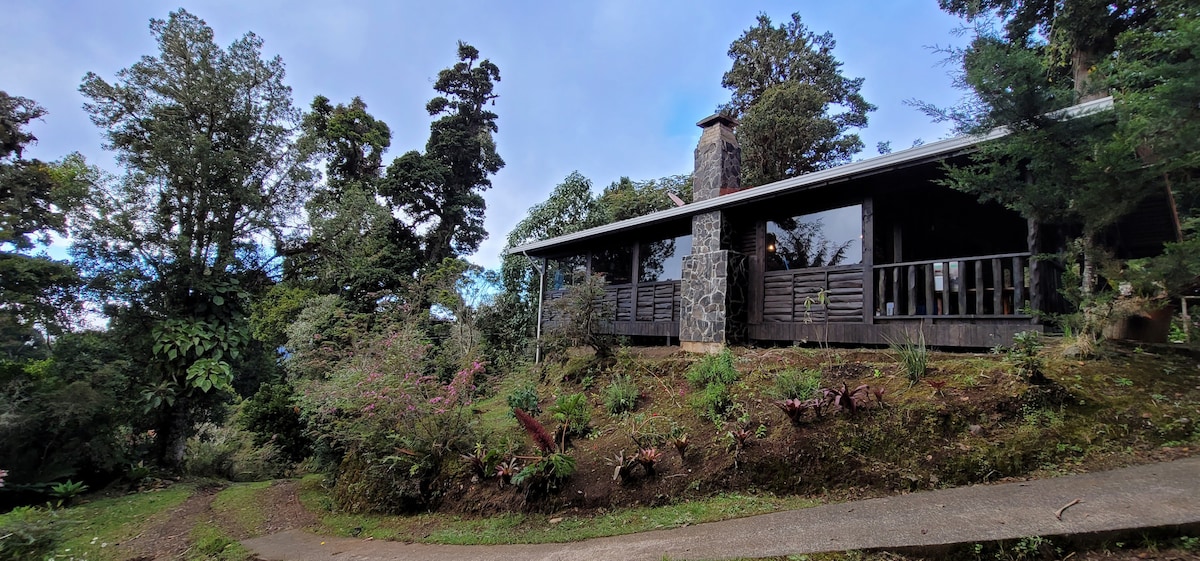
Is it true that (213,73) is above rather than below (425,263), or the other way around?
above

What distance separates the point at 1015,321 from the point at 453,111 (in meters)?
25.1

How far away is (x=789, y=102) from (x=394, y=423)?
19441mm

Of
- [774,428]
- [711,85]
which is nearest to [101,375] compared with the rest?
[774,428]

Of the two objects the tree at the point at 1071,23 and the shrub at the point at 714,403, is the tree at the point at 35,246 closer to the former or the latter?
the shrub at the point at 714,403

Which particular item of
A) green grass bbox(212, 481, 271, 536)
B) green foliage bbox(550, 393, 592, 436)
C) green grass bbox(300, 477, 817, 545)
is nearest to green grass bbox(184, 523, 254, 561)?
green grass bbox(212, 481, 271, 536)

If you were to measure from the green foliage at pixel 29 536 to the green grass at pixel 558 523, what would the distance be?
2527 mm

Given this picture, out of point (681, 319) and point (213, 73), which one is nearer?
point (681, 319)

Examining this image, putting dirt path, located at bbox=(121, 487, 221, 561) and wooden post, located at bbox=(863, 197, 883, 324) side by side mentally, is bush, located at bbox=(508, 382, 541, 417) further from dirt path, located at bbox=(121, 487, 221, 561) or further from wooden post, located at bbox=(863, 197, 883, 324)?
wooden post, located at bbox=(863, 197, 883, 324)

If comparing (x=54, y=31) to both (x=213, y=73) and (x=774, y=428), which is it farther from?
(x=774, y=428)

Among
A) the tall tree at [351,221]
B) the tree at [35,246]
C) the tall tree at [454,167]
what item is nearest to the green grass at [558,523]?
the tall tree at [351,221]

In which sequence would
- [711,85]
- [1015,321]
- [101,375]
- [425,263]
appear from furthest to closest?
[711,85]
[425,263]
[101,375]
[1015,321]

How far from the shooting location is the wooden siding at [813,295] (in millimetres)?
7891

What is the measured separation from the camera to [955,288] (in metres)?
7.03

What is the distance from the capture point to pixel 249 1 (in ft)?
37.7
